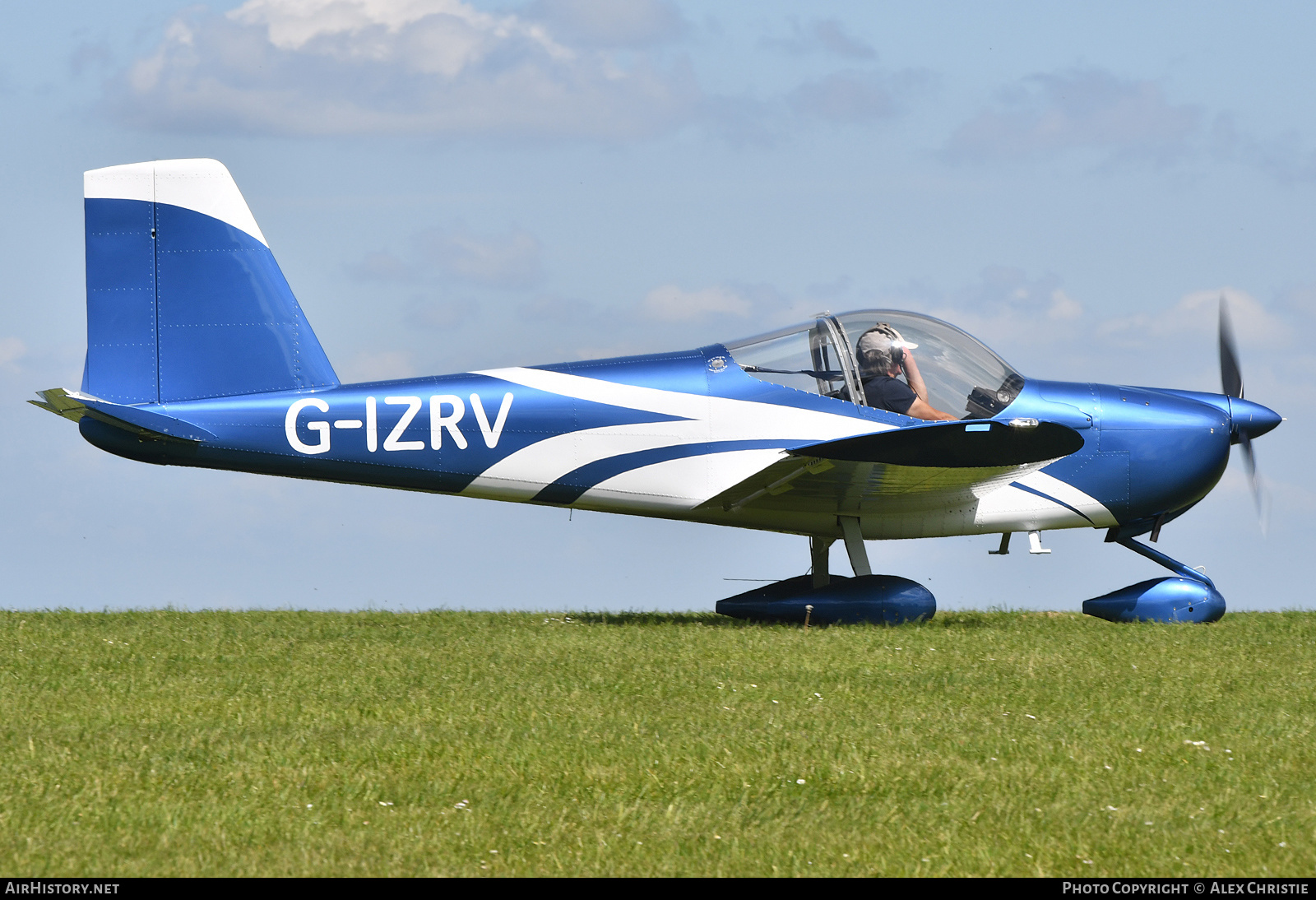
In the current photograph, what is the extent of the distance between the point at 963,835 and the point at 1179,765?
161 centimetres

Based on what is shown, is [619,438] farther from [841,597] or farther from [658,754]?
[658,754]

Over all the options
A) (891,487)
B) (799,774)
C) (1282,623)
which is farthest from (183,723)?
(1282,623)

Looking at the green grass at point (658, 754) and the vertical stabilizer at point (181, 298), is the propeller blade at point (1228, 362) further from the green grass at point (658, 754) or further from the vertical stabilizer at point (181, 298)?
the vertical stabilizer at point (181, 298)

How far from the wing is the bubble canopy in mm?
643

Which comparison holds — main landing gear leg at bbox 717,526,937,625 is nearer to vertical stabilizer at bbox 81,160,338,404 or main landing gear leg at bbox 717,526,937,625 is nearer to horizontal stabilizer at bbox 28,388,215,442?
vertical stabilizer at bbox 81,160,338,404

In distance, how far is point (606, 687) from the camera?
7.44 meters

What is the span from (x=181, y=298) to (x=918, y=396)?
19.5 feet

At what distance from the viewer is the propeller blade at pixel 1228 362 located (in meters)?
11.4

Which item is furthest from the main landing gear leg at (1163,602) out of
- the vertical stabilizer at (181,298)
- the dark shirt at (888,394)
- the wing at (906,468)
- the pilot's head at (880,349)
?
Answer: the vertical stabilizer at (181,298)

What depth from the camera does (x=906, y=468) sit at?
31.1 ft

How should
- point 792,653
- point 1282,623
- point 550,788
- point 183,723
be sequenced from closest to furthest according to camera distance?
point 550,788 < point 183,723 < point 792,653 < point 1282,623

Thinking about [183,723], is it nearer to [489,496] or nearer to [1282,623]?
[489,496]

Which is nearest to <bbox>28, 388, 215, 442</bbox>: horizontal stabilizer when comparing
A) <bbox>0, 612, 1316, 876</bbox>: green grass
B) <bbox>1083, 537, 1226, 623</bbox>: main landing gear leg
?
<bbox>0, 612, 1316, 876</bbox>: green grass
